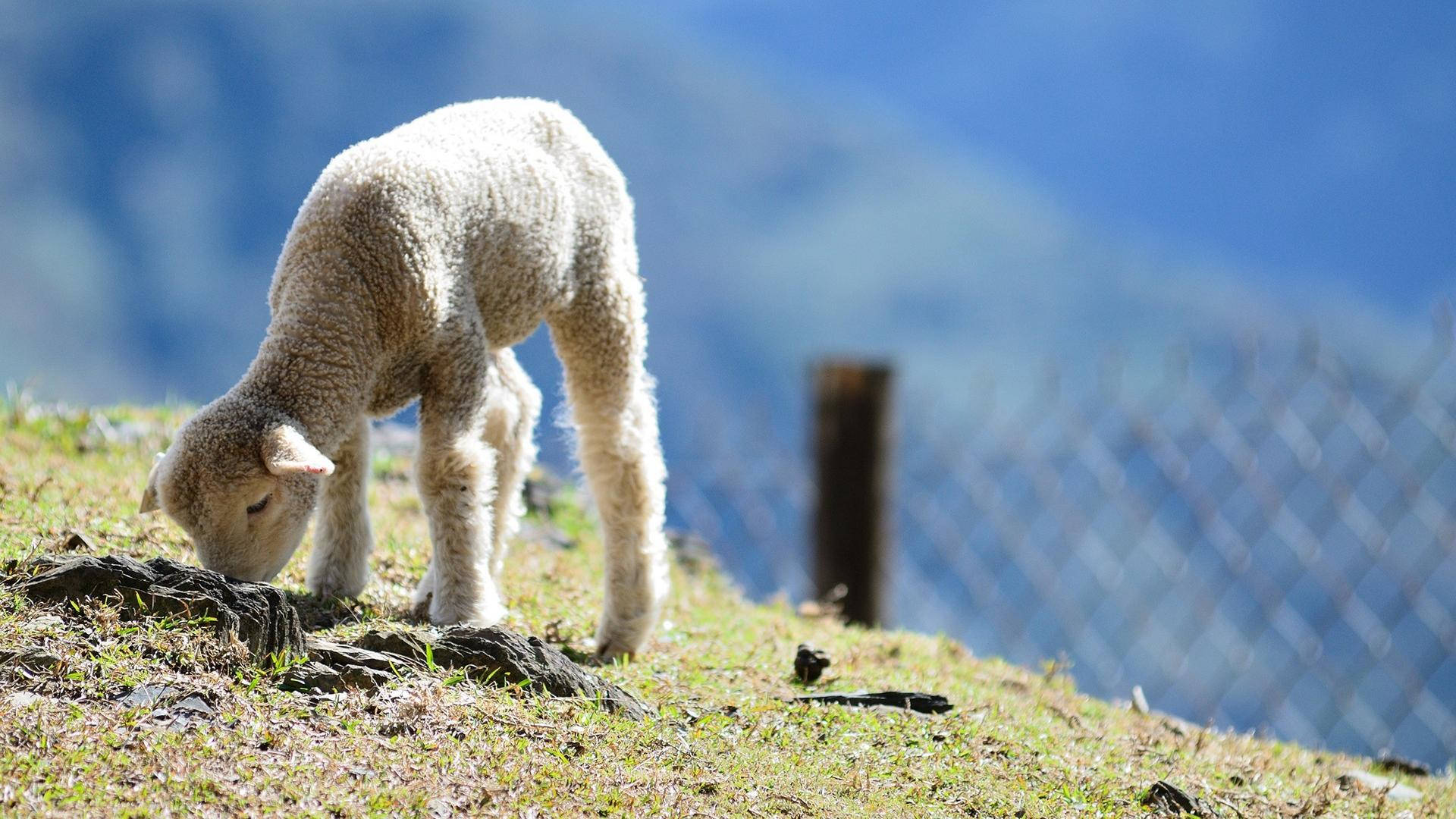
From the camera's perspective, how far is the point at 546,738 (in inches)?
145

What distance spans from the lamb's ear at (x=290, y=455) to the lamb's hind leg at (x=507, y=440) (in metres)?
1.22

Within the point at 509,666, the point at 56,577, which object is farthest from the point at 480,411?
the point at 56,577

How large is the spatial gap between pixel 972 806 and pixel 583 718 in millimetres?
1097

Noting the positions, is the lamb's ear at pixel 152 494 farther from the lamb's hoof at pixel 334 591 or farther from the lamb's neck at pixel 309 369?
the lamb's hoof at pixel 334 591

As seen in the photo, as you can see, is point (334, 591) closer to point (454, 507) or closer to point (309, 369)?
point (454, 507)

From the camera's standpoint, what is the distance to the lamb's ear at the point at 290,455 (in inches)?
161

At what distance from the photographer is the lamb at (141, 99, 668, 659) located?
436 cm

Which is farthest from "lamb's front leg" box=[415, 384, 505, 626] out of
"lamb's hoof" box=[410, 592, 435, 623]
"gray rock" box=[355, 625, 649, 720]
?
"gray rock" box=[355, 625, 649, 720]

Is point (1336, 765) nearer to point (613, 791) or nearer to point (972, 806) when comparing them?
point (972, 806)

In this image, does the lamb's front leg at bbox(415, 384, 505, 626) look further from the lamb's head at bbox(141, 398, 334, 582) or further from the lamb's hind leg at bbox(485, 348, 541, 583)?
the lamb's hind leg at bbox(485, 348, 541, 583)

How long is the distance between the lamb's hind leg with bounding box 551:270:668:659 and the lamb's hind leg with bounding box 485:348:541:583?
0.87 feet

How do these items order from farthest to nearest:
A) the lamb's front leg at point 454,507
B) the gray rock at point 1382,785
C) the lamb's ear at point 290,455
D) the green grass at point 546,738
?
the gray rock at point 1382,785, the lamb's front leg at point 454,507, the lamb's ear at point 290,455, the green grass at point 546,738

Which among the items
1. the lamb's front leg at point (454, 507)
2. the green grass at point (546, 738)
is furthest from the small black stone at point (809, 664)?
the lamb's front leg at point (454, 507)

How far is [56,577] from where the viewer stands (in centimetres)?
380
